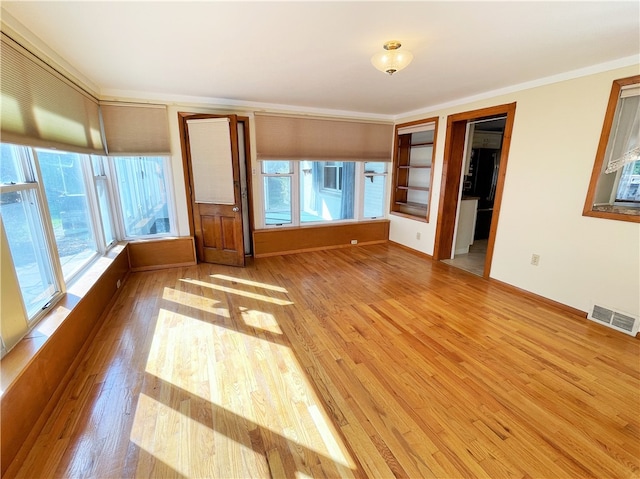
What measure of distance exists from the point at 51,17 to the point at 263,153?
2.67 m

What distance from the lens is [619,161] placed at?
8.38ft

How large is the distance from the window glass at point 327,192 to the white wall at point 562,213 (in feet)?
7.68

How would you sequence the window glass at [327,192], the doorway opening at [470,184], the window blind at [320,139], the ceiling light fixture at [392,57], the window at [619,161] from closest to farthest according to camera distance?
1. the ceiling light fixture at [392,57]
2. the window at [619,161]
3. the doorway opening at [470,184]
4. the window blind at [320,139]
5. the window glass at [327,192]

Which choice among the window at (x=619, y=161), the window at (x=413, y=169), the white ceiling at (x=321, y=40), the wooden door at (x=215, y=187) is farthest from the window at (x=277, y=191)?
the window at (x=619, y=161)

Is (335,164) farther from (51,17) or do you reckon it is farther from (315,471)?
(315,471)

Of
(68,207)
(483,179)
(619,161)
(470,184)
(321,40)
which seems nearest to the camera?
(321,40)

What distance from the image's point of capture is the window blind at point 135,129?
136 inches

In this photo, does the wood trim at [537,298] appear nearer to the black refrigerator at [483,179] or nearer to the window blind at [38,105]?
the black refrigerator at [483,179]

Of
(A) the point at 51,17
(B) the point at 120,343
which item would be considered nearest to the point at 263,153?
(A) the point at 51,17

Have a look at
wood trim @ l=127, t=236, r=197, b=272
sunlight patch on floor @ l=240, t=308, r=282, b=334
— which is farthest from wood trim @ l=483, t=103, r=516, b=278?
wood trim @ l=127, t=236, r=197, b=272

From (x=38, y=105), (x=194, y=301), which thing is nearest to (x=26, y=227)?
(x=38, y=105)

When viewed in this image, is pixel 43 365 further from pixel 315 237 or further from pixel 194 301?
pixel 315 237

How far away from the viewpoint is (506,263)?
350 cm

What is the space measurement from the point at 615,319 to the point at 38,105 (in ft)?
16.4
